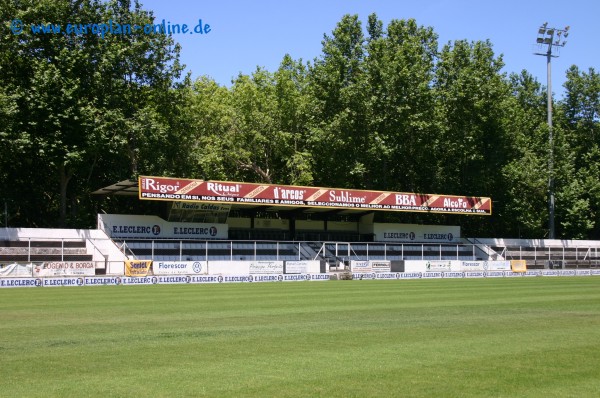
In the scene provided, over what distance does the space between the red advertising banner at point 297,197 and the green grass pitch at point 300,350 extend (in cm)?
2704

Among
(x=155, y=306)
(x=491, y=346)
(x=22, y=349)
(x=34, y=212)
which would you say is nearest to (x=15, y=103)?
(x=34, y=212)

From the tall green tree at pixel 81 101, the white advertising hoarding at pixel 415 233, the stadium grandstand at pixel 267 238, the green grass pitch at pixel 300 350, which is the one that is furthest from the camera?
the white advertising hoarding at pixel 415 233

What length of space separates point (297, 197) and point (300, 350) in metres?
42.7

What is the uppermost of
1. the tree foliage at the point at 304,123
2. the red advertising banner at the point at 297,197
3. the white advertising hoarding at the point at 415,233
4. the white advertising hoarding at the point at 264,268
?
the tree foliage at the point at 304,123

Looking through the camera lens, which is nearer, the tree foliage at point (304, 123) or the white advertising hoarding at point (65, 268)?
the white advertising hoarding at point (65, 268)

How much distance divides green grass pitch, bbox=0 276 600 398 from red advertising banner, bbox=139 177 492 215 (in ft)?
88.7

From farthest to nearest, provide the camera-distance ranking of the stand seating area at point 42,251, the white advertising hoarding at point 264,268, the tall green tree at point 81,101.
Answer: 1. the tall green tree at point 81,101
2. the white advertising hoarding at point 264,268
3. the stand seating area at point 42,251

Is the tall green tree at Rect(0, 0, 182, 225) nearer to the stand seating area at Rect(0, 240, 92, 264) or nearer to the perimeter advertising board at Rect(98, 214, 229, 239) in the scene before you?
the perimeter advertising board at Rect(98, 214, 229, 239)

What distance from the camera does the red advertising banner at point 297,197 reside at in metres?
49.4

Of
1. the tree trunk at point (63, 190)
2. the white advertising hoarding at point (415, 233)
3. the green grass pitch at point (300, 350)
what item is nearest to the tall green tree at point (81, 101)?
the tree trunk at point (63, 190)

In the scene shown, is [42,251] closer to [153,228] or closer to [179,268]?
[179,268]

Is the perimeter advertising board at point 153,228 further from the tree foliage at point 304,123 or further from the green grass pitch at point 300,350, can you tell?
the green grass pitch at point 300,350

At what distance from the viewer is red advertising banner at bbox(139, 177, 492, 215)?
4941 cm

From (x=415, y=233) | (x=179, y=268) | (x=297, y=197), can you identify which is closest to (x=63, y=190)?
(x=179, y=268)
